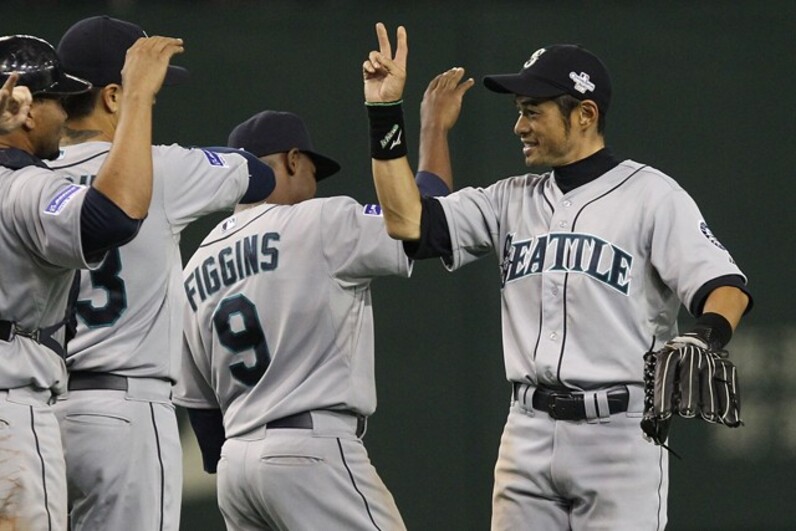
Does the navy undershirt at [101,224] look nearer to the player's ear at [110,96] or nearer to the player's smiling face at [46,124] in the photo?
the player's smiling face at [46,124]

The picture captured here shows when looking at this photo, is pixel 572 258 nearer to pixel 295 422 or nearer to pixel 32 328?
pixel 295 422

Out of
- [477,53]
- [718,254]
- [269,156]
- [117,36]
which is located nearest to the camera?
[718,254]

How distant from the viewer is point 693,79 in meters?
6.71

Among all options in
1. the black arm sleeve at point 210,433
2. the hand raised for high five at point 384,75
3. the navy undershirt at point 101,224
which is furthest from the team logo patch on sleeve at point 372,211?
the navy undershirt at point 101,224

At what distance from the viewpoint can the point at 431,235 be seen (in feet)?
13.7

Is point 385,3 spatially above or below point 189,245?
above

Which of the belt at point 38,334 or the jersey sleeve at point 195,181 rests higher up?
the jersey sleeve at point 195,181

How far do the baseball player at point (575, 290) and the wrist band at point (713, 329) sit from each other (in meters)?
0.04

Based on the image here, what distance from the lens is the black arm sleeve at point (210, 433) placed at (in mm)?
5141

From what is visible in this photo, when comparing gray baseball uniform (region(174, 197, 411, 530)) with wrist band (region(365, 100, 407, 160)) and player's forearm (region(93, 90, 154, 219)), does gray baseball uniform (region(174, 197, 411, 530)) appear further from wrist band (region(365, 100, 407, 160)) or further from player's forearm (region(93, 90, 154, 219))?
player's forearm (region(93, 90, 154, 219))

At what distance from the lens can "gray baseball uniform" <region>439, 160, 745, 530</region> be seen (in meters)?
4.01

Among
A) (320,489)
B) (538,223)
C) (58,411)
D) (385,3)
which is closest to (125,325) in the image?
(58,411)

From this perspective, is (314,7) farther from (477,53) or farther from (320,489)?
(320,489)

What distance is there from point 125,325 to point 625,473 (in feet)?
4.51
